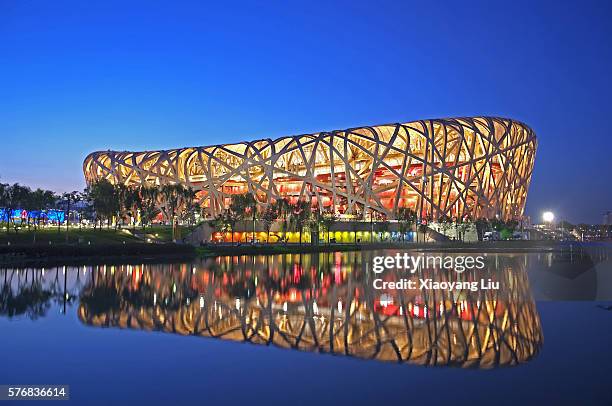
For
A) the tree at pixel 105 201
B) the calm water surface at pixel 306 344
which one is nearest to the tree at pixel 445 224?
the tree at pixel 105 201

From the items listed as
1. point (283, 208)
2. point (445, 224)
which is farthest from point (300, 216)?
point (445, 224)

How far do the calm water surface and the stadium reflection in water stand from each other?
64 mm

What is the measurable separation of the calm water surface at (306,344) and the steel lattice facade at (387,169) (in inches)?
2954

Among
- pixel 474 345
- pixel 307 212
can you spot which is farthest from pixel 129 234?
pixel 474 345

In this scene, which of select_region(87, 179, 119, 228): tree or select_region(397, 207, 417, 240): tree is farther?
select_region(397, 207, 417, 240): tree

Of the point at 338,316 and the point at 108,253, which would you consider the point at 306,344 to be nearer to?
the point at 338,316

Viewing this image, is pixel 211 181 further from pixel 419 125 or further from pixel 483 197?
pixel 483 197

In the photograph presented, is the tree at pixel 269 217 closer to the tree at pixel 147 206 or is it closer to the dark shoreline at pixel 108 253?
the dark shoreline at pixel 108 253

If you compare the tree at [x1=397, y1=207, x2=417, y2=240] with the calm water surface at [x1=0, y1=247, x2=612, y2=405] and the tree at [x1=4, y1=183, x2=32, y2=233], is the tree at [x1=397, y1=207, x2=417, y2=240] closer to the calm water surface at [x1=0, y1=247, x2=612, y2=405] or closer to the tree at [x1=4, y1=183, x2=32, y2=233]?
the tree at [x1=4, y1=183, x2=32, y2=233]

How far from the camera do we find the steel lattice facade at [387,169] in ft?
328

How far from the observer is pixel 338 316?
18.2 metres

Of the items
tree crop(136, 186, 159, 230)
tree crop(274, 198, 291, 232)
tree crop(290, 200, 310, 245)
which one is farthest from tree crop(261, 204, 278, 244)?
tree crop(136, 186, 159, 230)

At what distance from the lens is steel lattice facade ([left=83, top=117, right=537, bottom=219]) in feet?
328

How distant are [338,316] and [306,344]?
408cm
